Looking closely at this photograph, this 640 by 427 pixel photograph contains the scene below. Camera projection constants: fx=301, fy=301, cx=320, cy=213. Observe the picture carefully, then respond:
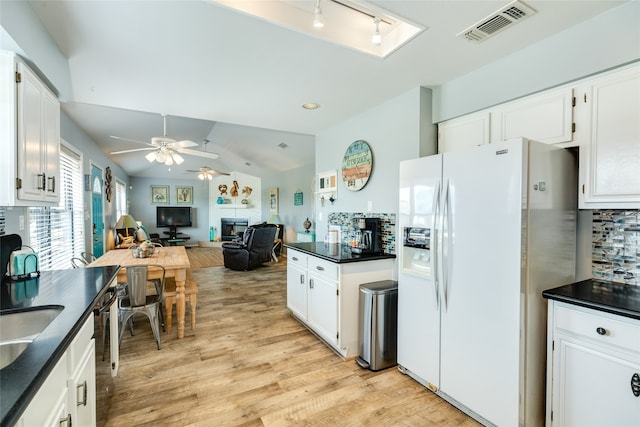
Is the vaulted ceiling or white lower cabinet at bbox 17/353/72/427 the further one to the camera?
the vaulted ceiling

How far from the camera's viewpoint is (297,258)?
3531 millimetres

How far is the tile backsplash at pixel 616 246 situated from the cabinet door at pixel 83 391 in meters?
2.91

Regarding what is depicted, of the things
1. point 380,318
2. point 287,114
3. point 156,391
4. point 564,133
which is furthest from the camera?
point 287,114

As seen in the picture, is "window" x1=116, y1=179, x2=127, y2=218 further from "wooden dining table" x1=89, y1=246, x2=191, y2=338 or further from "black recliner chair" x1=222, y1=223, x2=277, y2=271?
"wooden dining table" x1=89, y1=246, x2=191, y2=338

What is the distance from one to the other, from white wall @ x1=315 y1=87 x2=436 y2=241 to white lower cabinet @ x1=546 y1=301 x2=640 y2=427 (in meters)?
1.58

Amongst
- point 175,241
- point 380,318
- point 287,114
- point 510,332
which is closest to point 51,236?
point 287,114

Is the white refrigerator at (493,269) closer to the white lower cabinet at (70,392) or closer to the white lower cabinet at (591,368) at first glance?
the white lower cabinet at (591,368)

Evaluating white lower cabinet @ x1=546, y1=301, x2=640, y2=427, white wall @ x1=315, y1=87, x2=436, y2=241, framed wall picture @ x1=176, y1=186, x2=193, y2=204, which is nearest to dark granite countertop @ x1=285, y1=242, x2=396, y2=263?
white wall @ x1=315, y1=87, x2=436, y2=241

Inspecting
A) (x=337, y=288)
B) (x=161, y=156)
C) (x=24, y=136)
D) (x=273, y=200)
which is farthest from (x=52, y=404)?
(x=273, y=200)

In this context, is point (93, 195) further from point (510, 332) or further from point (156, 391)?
point (510, 332)

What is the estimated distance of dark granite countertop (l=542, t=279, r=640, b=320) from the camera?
143 centimetres

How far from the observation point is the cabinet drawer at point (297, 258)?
3.35m

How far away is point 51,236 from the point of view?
3.20 meters

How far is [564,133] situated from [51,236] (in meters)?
4.66
